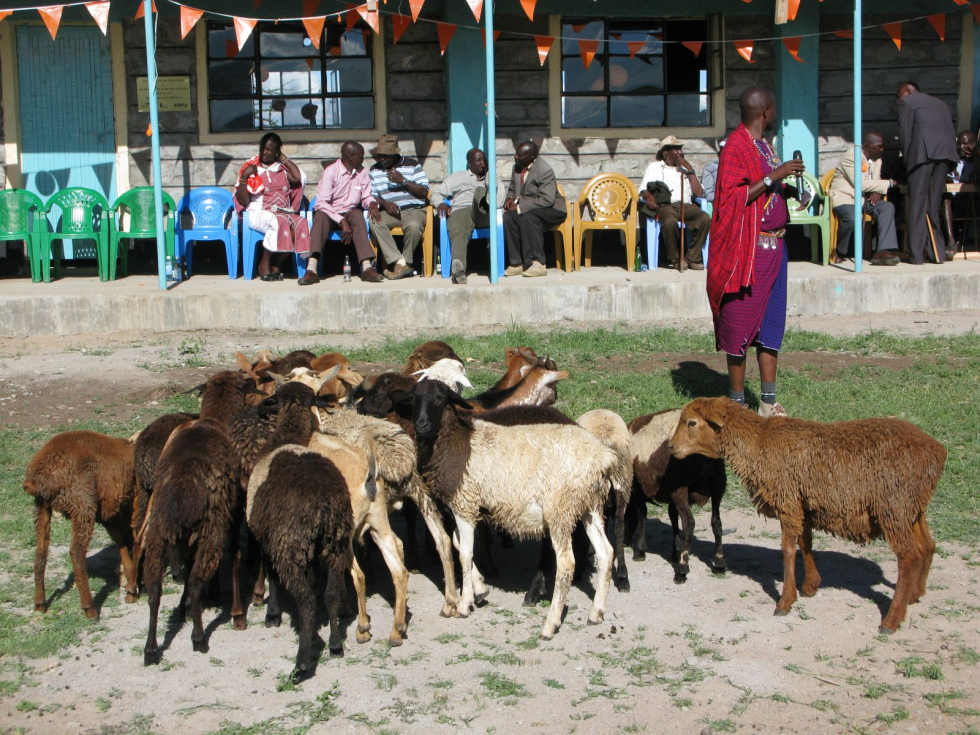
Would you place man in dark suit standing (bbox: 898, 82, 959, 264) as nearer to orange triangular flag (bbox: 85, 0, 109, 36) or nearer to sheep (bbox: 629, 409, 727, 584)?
sheep (bbox: 629, 409, 727, 584)

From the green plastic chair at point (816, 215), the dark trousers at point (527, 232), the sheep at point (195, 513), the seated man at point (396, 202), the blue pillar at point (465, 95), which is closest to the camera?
the sheep at point (195, 513)

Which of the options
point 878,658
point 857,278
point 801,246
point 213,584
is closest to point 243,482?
point 213,584

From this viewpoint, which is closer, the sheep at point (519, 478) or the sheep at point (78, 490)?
the sheep at point (519, 478)

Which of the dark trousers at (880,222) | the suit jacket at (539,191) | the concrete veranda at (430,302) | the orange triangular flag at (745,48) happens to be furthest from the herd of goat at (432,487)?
the orange triangular flag at (745,48)

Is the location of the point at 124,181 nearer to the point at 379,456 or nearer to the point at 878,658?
the point at 379,456

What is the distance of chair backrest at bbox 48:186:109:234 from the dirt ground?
24.4 feet

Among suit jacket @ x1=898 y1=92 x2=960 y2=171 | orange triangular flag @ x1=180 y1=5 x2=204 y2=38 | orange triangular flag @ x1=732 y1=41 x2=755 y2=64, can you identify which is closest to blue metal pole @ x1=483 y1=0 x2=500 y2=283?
orange triangular flag @ x1=180 y1=5 x2=204 y2=38

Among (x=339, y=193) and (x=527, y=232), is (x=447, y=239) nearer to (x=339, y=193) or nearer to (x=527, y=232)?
(x=527, y=232)

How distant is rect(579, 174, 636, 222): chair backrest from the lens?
1368cm

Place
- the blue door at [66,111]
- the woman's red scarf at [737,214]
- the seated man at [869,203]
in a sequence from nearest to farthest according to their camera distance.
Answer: the woman's red scarf at [737,214], the seated man at [869,203], the blue door at [66,111]

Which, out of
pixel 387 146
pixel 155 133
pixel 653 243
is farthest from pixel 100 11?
pixel 653 243

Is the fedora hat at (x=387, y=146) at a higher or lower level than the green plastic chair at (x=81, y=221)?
higher

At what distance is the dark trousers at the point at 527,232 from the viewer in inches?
519

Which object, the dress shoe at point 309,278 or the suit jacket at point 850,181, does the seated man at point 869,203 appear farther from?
the dress shoe at point 309,278
